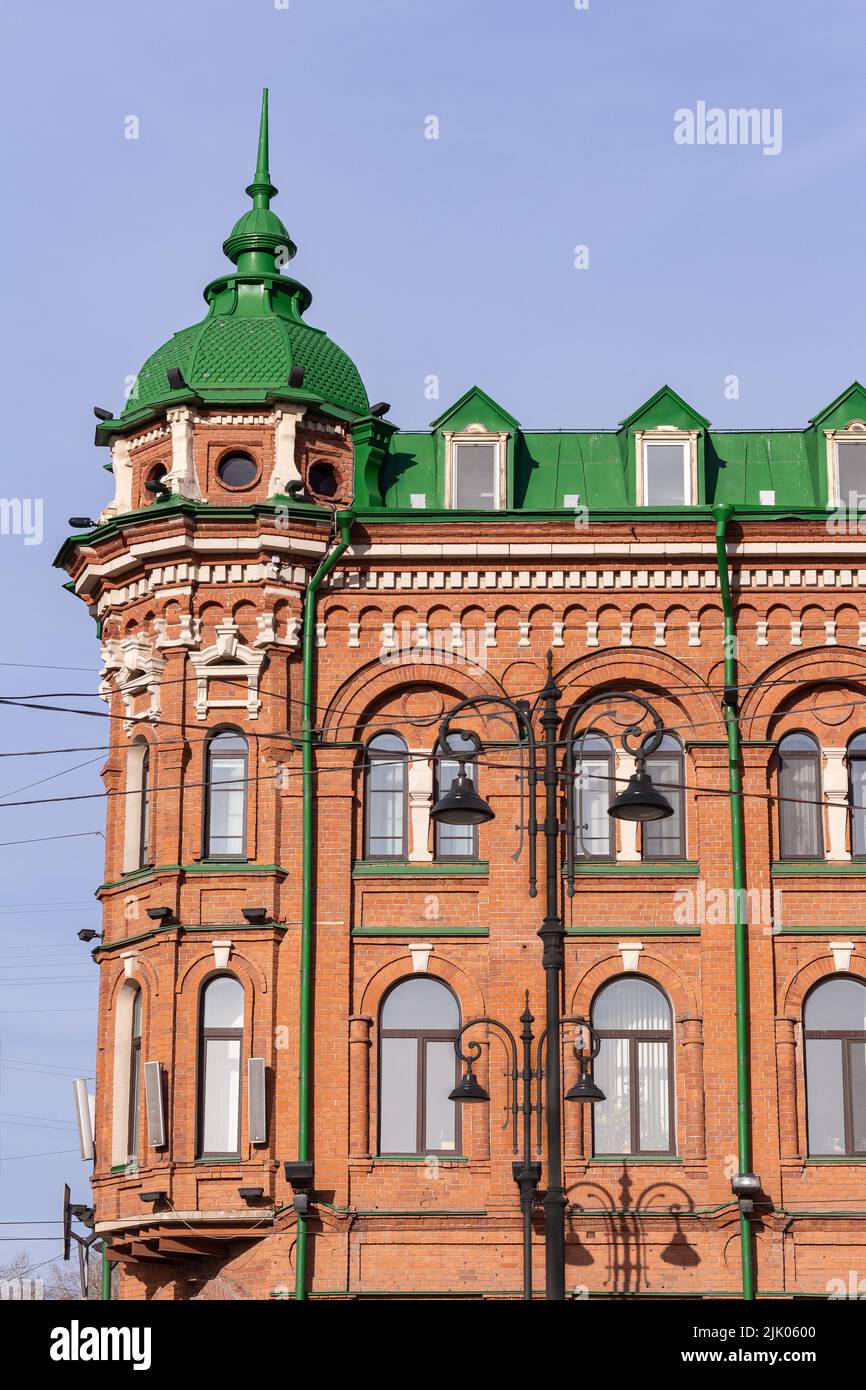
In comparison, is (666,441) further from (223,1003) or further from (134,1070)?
(134,1070)

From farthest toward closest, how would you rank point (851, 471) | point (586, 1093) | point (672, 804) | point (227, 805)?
point (851, 471) → point (672, 804) → point (227, 805) → point (586, 1093)

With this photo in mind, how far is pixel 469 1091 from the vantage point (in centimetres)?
2931

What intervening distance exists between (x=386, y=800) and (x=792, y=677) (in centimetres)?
612

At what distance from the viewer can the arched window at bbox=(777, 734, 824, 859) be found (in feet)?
107

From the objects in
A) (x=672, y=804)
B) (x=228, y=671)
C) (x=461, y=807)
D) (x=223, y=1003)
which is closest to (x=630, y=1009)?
(x=672, y=804)

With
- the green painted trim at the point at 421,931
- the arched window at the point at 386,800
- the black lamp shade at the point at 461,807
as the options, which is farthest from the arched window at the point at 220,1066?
the black lamp shade at the point at 461,807

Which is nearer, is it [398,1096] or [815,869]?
[398,1096]

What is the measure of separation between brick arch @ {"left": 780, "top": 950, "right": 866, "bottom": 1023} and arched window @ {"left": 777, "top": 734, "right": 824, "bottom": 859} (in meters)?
1.40

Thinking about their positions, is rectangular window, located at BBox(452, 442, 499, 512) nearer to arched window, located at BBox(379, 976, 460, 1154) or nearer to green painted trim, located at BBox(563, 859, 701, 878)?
green painted trim, located at BBox(563, 859, 701, 878)

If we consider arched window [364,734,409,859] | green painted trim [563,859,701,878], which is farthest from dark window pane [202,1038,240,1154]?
green painted trim [563,859,701,878]

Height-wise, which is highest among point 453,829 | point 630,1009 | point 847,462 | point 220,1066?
point 847,462

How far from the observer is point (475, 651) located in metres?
33.2

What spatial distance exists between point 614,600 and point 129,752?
7.47m

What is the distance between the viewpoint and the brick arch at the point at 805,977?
31.8m
